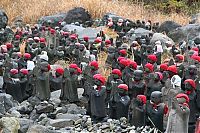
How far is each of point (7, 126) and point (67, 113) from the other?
7.00ft

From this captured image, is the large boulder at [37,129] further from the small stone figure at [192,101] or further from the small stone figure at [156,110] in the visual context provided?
the small stone figure at [192,101]

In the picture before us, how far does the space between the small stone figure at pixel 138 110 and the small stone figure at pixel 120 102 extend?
422 millimetres

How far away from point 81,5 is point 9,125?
14669mm

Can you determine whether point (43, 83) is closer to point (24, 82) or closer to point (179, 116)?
point (24, 82)

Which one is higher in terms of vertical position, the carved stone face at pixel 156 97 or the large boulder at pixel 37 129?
the carved stone face at pixel 156 97

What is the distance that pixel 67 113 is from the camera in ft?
33.7

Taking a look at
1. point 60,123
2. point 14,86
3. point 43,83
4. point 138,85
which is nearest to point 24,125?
point 60,123

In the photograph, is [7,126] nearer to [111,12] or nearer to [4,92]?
[4,92]

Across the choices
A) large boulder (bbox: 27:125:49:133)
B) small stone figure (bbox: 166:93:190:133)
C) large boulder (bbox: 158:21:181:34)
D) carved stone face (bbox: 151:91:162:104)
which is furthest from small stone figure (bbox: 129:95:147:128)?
large boulder (bbox: 158:21:181:34)

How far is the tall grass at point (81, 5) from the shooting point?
21984mm

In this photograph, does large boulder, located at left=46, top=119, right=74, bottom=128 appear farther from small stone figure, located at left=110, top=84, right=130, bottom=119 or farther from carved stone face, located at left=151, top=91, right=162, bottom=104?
carved stone face, located at left=151, top=91, right=162, bottom=104

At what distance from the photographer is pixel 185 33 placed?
1753 centimetres

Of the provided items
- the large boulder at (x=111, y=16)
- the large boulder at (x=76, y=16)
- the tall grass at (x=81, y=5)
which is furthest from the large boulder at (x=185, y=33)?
the large boulder at (x=76, y=16)

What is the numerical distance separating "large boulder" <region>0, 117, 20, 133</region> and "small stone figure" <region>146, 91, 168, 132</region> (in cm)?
241
